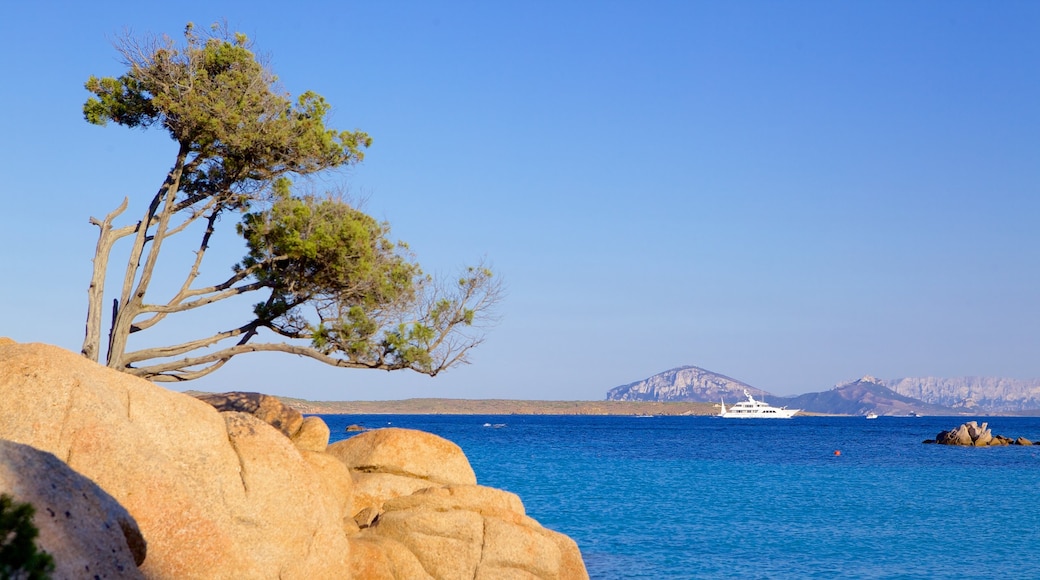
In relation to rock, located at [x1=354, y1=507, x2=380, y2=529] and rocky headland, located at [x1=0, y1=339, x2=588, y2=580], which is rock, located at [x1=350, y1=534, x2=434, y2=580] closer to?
rocky headland, located at [x1=0, y1=339, x2=588, y2=580]

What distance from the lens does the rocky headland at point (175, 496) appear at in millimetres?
8602

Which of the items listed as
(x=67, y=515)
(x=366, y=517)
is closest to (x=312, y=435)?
(x=366, y=517)

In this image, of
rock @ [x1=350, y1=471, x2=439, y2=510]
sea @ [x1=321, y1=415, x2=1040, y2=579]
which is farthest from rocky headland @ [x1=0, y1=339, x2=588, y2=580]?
sea @ [x1=321, y1=415, x2=1040, y2=579]

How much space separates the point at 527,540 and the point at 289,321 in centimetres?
858

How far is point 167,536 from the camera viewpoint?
11828 millimetres

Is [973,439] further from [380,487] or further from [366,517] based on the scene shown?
[366,517]

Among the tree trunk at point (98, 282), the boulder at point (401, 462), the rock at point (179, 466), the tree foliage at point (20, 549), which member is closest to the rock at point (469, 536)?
the boulder at point (401, 462)

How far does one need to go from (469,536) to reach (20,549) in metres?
12.5

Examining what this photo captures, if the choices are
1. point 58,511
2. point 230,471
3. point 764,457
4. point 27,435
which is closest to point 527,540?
point 230,471

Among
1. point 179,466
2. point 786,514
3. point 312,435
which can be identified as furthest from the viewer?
point 786,514

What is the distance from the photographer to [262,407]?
70.9 ft

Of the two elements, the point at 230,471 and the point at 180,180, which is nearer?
the point at 230,471

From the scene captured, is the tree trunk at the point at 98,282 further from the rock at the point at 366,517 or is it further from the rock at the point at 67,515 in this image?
the rock at the point at 67,515

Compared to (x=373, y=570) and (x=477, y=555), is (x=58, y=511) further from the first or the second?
(x=477, y=555)
